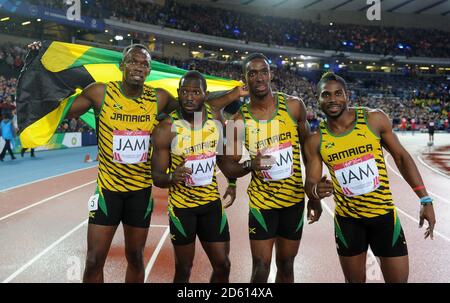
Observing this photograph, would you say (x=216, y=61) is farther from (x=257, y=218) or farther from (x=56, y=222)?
(x=257, y=218)

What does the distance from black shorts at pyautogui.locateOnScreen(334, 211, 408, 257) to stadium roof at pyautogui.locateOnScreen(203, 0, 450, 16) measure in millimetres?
42091

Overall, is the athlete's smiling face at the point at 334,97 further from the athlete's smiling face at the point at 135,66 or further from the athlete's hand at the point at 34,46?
the athlete's hand at the point at 34,46

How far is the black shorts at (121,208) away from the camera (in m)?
3.32

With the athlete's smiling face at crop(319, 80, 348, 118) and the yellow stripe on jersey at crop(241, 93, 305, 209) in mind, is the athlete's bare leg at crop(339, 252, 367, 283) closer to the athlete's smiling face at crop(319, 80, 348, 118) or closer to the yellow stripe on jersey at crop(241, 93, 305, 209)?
the yellow stripe on jersey at crop(241, 93, 305, 209)

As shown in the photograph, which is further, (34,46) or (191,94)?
(34,46)

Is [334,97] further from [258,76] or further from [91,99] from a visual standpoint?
[91,99]

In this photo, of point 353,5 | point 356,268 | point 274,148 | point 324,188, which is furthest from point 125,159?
point 353,5

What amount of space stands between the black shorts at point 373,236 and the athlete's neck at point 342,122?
702 millimetres

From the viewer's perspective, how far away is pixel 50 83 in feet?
15.4

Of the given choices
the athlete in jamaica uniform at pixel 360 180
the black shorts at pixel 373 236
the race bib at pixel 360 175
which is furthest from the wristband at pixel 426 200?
the race bib at pixel 360 175

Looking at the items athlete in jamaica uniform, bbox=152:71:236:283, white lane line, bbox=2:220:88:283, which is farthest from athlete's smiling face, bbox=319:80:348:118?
white lane line, bbox=2:220:88:283

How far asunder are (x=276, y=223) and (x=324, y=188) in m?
0.58

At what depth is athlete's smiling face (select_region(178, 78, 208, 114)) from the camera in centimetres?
315

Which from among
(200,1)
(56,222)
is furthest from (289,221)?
(200,1)
